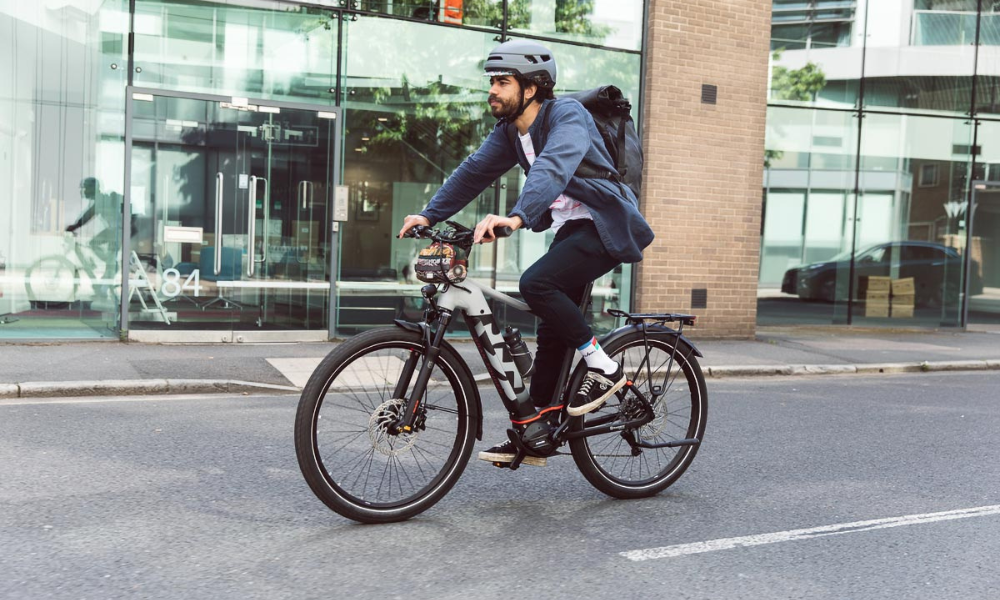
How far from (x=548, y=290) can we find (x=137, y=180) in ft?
24.8

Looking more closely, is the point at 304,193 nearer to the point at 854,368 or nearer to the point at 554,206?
the point at 854,368

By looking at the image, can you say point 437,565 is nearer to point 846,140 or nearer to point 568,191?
point 568,191

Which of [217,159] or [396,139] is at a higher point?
[396,139]

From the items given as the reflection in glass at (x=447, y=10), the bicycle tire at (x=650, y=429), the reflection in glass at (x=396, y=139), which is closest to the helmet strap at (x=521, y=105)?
→ the bicycle tire at (x=650, y=429)

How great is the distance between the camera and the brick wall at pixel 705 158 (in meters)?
12.4

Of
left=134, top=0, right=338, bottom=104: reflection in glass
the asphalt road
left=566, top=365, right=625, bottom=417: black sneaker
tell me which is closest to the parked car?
left=134, top=0, right=338, bottom=104: reflection in glass

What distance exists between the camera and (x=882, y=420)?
288 inches

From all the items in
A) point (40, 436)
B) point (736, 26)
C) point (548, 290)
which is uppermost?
point (736, 26)

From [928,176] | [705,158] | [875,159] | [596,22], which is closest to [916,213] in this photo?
[928,176]

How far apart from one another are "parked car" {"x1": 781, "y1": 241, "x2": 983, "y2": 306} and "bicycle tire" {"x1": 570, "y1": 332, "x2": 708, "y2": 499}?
10583 mm

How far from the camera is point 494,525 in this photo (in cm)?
419

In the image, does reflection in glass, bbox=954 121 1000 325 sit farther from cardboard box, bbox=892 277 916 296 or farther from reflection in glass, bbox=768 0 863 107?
reflection in glass, bbox=768 0 863 107

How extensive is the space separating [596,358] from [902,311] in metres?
12.6

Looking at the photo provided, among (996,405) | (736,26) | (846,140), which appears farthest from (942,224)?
(996,405)
